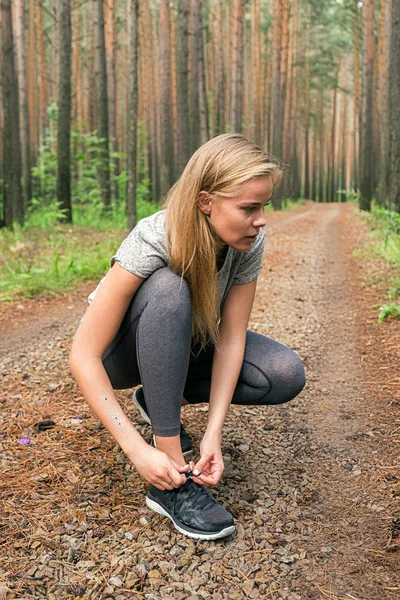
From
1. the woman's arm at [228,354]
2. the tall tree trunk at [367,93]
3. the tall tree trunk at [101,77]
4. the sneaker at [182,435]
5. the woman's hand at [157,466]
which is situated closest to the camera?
the woman's hand at [157,466]

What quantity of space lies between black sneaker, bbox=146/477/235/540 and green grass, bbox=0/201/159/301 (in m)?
3.86

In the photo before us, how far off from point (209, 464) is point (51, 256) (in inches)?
221

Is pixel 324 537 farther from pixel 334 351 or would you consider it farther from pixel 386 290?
pixel 386 290

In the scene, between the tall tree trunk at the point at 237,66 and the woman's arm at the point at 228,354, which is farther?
the tall tree trunk at the point at 237,66

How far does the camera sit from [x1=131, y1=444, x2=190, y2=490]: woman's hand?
1.76m

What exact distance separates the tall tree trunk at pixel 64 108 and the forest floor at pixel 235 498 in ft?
25.7

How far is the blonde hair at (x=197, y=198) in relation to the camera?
1.80 meters

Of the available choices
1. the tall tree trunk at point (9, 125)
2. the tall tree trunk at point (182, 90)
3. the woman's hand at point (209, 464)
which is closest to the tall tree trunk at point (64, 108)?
the tall tree trunk at point (9, 125)

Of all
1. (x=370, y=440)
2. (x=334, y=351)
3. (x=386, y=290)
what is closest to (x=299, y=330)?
(x=334, y=351)

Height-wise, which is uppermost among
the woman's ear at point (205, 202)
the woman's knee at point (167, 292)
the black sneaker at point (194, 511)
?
the woman's ear at point (205, 202)

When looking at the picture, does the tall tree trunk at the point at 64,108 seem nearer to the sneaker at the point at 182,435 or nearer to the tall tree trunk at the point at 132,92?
the tall tree trunk at the point at 132,92

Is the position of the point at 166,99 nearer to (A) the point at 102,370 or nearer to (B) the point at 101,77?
(B) the point at 101,77

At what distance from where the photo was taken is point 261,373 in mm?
2143

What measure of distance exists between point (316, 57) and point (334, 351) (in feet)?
95.6
